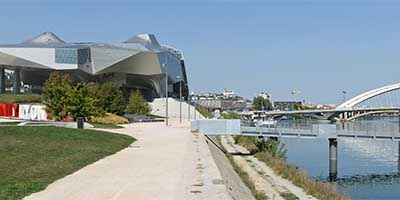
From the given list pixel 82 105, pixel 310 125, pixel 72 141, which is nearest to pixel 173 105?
pixel 82 105

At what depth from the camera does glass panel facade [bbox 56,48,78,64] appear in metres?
114

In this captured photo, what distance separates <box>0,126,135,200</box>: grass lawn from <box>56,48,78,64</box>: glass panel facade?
257 feet

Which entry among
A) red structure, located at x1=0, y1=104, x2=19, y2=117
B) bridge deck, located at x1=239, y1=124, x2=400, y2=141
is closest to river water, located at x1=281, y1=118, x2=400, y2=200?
bridge deck, located at x1=239, y1=124, x2=400, y2=141

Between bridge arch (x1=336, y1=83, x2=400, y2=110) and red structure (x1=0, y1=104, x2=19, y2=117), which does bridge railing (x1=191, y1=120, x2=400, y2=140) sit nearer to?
red structure (x1=0, y1=104, x2=19, y2=117)

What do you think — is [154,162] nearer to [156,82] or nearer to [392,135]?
[392,135]

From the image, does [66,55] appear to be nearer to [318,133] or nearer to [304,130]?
[304,130]

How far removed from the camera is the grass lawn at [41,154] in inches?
637

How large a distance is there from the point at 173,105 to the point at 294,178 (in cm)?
9893

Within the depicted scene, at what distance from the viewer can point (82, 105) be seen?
58469 mm

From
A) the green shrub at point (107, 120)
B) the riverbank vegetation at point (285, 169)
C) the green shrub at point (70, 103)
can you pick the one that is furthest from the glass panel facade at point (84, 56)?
the riverbank vegetation at point (285, 169)

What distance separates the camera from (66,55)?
113688mm

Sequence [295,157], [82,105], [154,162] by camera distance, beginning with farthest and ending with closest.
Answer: [82,105]
[295,157]
[154,162]

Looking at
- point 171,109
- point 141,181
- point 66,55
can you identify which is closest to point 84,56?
point 66,55

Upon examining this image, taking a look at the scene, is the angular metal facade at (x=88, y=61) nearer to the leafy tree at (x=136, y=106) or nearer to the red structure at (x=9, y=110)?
the leafy tree at (x=136, y=106)
